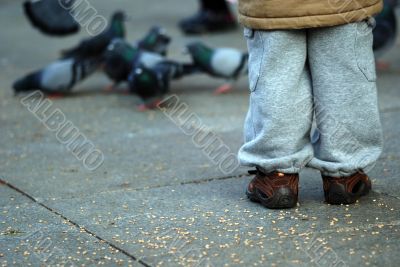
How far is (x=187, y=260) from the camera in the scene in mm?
3166

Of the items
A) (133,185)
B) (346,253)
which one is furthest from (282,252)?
(133,185)

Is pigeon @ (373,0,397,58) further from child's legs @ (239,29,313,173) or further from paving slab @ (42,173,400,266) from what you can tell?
child's legs @ (239,29,313,173)

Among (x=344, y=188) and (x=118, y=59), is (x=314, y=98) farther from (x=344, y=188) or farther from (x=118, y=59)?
(x=118, y=59)

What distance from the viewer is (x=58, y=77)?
20.9 feet

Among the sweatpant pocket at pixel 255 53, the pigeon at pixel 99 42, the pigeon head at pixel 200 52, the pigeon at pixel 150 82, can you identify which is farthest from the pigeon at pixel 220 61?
the sweatpant pocket at pixel 255 53

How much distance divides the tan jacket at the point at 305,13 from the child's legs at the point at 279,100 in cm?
6

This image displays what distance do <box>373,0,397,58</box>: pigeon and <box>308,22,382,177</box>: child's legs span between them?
2912 millimetres

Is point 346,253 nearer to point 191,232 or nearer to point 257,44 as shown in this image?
point 191,232

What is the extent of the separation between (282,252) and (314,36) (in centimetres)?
100

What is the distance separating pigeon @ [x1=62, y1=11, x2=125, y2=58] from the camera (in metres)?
6.62

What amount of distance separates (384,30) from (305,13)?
3.22m

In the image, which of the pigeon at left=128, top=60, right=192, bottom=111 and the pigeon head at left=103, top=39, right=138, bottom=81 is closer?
the pigeon at left=128, top=60, right=192, bottom=111

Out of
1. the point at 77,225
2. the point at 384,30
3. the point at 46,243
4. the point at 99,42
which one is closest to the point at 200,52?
the point at 99,42

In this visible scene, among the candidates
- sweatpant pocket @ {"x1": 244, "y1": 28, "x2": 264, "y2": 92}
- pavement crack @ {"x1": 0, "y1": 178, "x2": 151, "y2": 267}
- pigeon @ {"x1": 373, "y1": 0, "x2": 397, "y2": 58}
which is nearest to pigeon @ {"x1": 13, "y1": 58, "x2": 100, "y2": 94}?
pavement crack @ {"x1": 0, "y1": 178, "x2": 151, "y2": 267}
